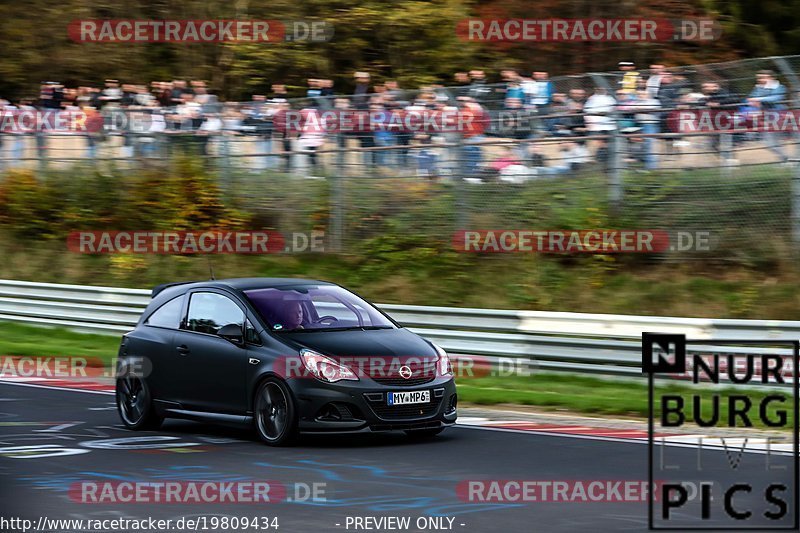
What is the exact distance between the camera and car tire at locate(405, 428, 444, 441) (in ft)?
39.1

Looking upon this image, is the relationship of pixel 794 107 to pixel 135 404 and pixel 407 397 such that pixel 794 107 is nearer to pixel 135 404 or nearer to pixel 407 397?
pixel 407 397

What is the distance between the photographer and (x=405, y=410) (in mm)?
11320

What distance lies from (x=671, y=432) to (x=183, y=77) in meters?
25.3

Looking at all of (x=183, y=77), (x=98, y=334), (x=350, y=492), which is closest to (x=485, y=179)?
(x=98, y=334)

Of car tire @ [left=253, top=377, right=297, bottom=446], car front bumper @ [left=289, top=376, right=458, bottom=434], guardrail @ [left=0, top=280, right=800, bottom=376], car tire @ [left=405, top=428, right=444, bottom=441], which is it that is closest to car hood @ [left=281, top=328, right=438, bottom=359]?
car front bumper @ [left=289, top=376, right=458, bottom=434]

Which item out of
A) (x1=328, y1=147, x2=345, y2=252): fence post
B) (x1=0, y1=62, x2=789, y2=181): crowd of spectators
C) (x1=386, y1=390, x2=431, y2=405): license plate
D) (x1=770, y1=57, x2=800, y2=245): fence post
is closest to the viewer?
(x1=386, y1=390, x2=431, y2=405): license plate

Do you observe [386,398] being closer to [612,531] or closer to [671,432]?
[671,432]

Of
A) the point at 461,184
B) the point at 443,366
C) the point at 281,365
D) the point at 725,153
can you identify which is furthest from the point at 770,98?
the point at 281,365

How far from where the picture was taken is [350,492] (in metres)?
9.05

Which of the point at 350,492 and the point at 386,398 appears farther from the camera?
the point at 386,398

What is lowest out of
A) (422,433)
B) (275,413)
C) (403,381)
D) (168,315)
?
(422,433)

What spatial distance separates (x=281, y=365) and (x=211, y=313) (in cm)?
137

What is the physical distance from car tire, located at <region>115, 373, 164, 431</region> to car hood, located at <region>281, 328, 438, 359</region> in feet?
6.38

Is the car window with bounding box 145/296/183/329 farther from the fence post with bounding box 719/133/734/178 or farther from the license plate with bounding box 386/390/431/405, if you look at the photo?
the fence post with bounding box 719/133/734/178
